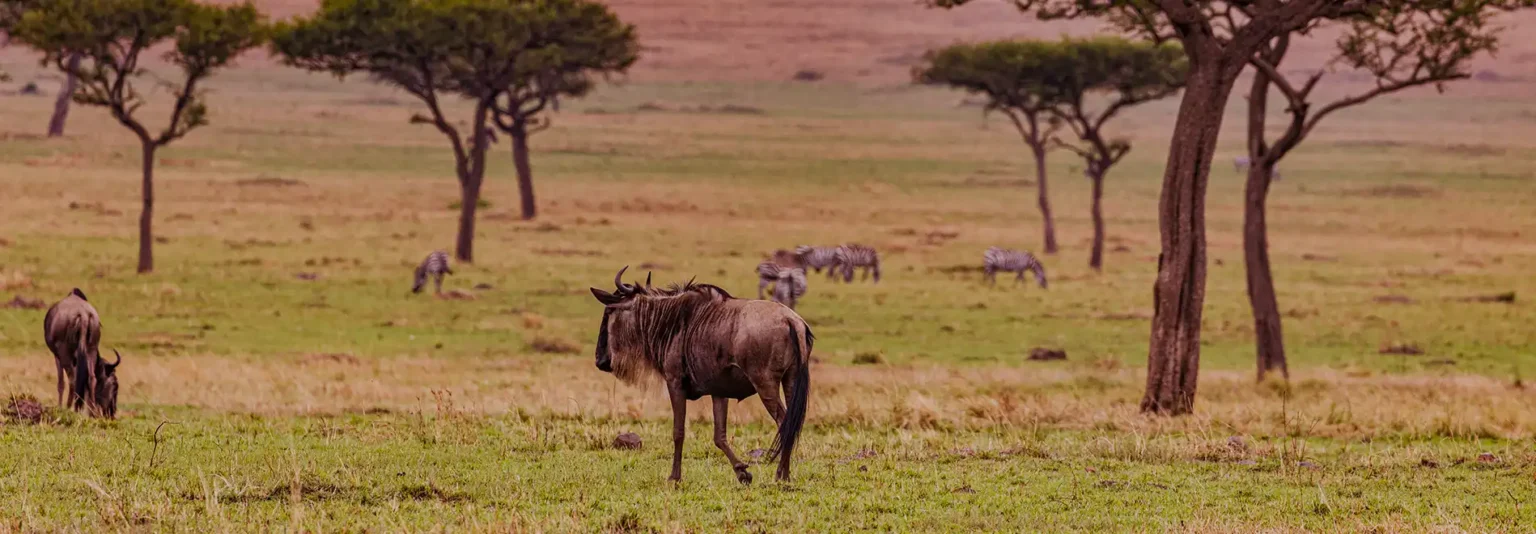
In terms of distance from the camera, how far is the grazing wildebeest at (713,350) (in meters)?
10.2

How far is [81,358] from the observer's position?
49.7 ft

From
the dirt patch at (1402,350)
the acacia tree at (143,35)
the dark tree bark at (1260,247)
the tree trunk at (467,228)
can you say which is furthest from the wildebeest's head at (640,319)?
the tree trunk at (467,228)

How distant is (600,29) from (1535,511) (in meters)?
44.0

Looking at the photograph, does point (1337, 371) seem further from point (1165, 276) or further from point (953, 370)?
point (1165, 276)

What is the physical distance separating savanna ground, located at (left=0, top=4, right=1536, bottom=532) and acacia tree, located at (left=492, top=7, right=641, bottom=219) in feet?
10.0

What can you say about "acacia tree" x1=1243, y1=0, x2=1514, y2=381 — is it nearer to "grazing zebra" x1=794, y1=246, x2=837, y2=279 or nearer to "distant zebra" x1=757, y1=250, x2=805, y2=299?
"distant zebra" x1=757, y1=250, x2=805, y2=299

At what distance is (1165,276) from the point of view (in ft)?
58.4

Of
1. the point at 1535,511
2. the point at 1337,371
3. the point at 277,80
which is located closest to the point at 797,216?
the point at 1337,371

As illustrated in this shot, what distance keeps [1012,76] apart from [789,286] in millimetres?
20653

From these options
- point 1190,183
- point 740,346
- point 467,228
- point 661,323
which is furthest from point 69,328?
point 467,228

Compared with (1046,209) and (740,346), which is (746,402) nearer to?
(740,346)

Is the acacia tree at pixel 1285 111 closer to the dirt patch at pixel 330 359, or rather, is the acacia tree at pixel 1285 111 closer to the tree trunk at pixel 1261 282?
the tree trunk at pixel 1261 282

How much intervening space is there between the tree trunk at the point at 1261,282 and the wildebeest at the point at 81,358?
15.4 m

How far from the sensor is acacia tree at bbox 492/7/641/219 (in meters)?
50.5
